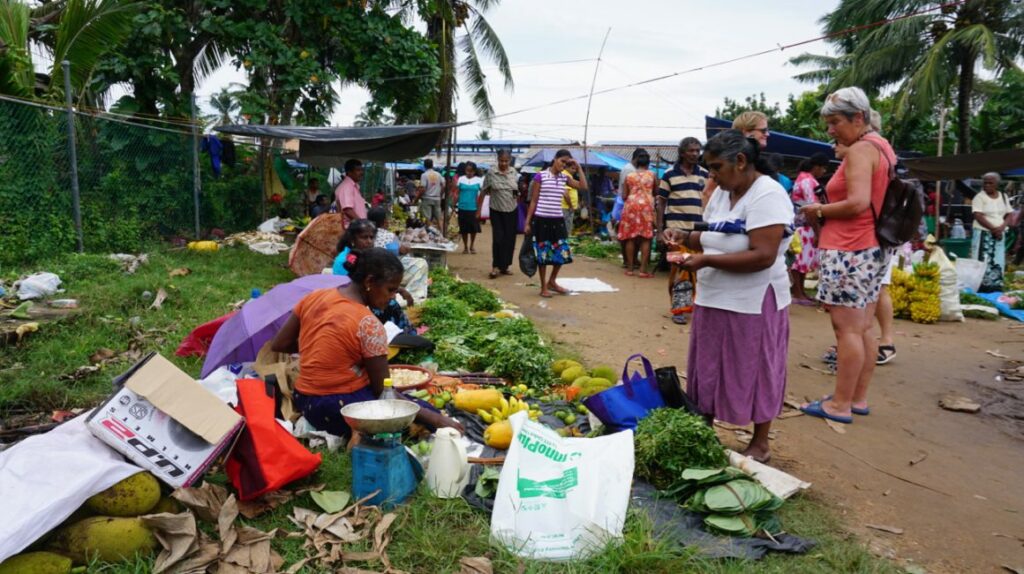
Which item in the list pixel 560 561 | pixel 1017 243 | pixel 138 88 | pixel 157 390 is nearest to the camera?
pixel 560 561

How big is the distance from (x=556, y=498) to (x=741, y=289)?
57.4 inches

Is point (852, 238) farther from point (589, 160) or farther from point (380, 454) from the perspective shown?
point (589, 160)

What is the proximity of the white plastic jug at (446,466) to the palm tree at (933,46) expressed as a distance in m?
16.4

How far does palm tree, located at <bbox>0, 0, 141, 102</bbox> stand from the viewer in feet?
28.8

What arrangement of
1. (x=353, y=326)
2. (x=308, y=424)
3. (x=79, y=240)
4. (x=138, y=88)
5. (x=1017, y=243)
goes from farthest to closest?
(x=1017, y=243)
(x=138, y=88)
(x=79, y=240)
(x=308, y=424)
(x=353, y=326)

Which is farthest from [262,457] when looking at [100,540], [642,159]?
[642,159]

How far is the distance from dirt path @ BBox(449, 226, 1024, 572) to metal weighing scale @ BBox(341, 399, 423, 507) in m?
2.16

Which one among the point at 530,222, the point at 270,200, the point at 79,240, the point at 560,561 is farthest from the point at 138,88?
the point at 560,561

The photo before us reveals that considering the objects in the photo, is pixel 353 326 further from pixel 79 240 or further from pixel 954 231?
pixel 954 231

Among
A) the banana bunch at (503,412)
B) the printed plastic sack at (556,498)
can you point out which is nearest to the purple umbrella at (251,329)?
the banana bunch at (503,412)

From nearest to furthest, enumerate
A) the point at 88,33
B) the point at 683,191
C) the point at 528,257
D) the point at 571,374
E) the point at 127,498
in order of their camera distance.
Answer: the point at 127,498 < the point at 571,374 < the point at 683,191 < the point at 528,257 < the point at 88,33

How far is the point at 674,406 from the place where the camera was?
3627 millimetres

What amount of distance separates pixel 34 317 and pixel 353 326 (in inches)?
168

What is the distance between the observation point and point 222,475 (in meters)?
3.32
